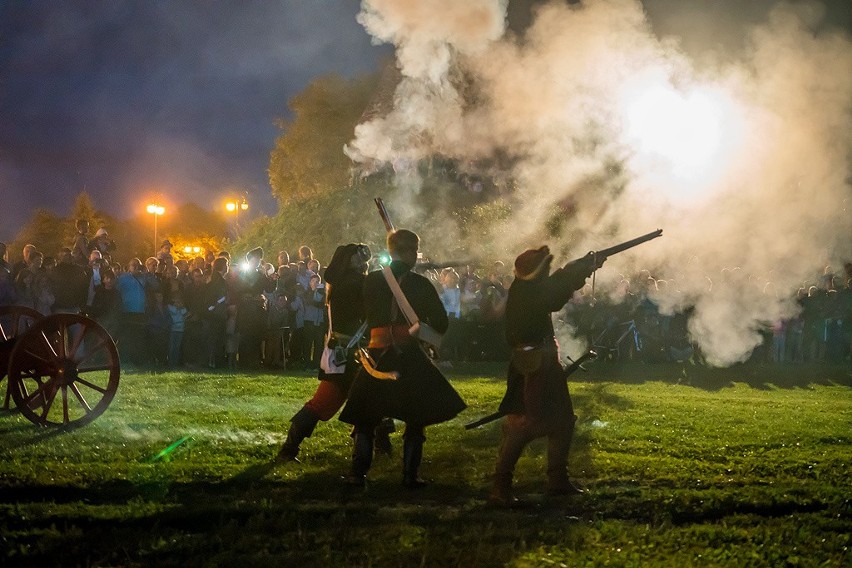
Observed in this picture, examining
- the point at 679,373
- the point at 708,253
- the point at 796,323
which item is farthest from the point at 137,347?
the point at 796,323

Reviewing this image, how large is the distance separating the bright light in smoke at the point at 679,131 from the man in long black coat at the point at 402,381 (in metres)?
9.24

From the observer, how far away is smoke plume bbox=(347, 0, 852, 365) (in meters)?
15.1

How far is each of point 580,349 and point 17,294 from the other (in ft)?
34.2

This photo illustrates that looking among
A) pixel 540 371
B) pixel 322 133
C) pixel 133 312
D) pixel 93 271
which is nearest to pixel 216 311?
pixel 133 312

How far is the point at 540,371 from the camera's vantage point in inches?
262

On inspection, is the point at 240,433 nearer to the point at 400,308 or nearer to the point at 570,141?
the point at 400,308

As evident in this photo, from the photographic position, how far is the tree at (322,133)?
41062 mm

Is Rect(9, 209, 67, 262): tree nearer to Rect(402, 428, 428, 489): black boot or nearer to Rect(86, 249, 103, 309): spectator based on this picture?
Rect(86, 249, 103, 309): spectator

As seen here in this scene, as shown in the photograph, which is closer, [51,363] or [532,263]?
[532,263]

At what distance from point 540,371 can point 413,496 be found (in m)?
1.27

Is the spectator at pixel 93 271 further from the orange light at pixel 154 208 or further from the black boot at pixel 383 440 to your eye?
the orange light at pixel 154 208

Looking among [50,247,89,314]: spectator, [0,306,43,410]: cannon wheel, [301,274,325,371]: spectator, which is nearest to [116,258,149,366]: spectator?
[50,247,89,314]: spectator

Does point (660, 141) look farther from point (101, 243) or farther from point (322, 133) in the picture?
point (322, 133)

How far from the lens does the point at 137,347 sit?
1573cm
